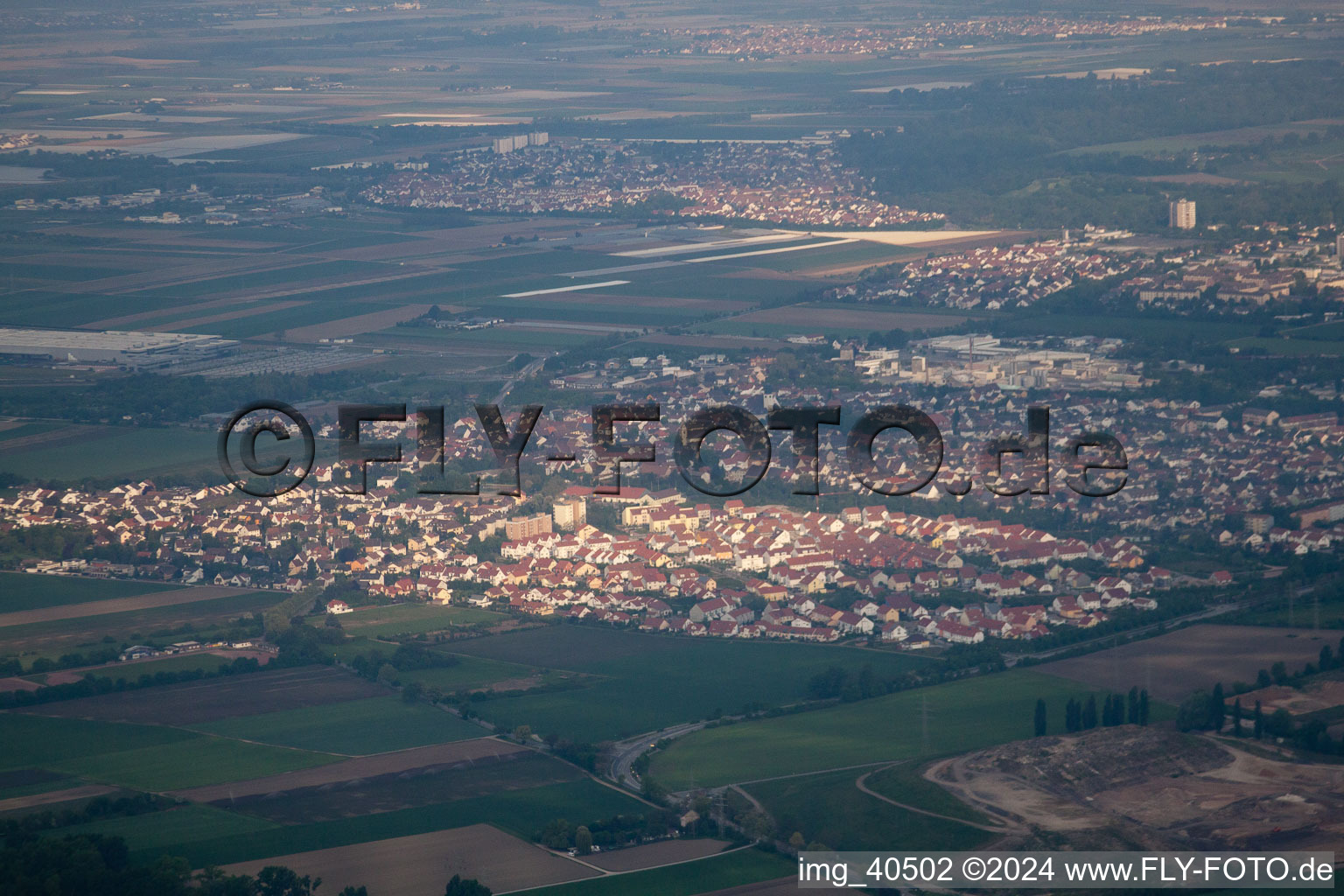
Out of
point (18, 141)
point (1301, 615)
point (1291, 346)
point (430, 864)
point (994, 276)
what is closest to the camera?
point (430, 864)

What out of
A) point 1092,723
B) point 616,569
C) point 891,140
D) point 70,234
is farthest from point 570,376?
point 891,140

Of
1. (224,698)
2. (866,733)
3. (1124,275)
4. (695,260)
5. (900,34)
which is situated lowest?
(866,733)

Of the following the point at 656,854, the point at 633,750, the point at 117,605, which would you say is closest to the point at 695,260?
the point at 117,605

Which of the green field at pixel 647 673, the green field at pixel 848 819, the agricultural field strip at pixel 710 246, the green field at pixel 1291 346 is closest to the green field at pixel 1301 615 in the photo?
the green field at pixel 647 673

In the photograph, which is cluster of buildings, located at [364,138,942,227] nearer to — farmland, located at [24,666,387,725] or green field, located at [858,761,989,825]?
farmland, located at [24,666,387,725]

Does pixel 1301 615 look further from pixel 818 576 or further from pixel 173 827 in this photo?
pixel 173 827

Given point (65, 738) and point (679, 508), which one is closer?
point (65, 738)
